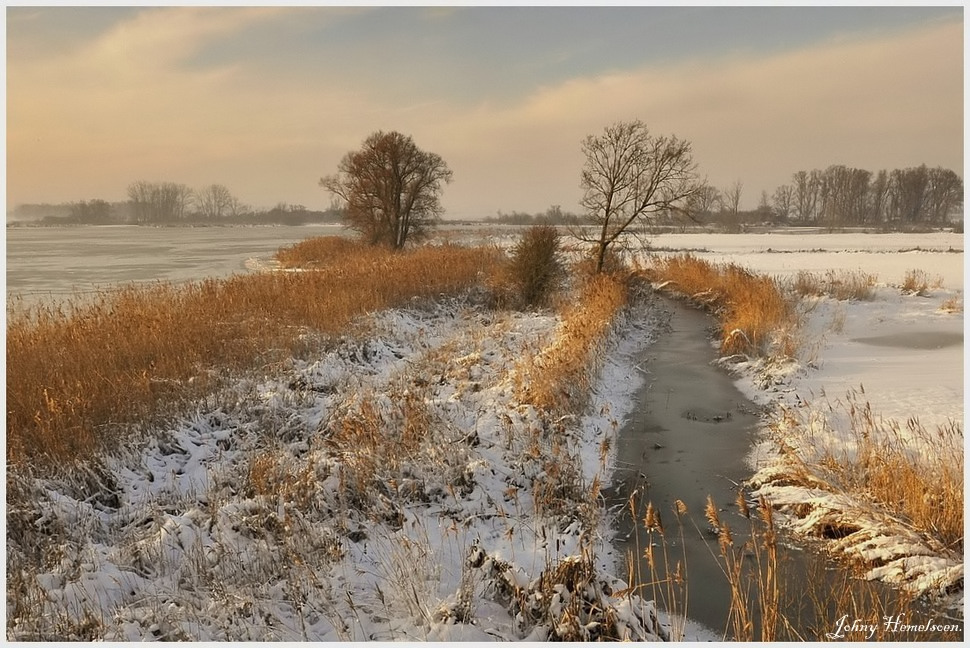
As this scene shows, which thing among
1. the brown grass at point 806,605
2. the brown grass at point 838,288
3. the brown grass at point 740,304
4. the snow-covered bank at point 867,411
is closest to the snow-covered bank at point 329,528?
the brown grass at point 806,605

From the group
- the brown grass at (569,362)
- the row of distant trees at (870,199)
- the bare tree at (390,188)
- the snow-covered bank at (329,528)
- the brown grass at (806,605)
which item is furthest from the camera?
the row of distant trees at (870,199)

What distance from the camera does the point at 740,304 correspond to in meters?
13.1

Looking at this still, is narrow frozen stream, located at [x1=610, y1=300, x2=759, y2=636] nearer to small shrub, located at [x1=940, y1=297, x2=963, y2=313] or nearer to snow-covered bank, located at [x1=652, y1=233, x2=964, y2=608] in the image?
snow-covered bank, located at [x1=652, y1=233, x2=964, y2=608]

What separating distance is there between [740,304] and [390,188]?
21.4m

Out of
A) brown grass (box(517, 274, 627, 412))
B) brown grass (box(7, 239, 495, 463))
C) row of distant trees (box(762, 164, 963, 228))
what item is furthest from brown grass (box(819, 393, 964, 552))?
row of distant trees (box(762, 164, 963, 228))

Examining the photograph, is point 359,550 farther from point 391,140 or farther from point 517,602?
point 391,140

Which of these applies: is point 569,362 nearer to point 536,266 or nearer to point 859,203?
point 536,266

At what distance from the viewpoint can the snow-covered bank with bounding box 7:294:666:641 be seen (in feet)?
10.9

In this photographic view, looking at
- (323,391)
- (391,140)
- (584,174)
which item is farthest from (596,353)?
(391,140)

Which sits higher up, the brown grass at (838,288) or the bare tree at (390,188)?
the bare tree at (390,188)

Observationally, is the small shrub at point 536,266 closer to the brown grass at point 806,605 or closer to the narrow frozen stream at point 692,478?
the narrow frozen stream at point 692,478

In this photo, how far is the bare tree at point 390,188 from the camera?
94.9 feet

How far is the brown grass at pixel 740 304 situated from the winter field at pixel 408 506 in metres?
1.16

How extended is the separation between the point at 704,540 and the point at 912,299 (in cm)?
1454
